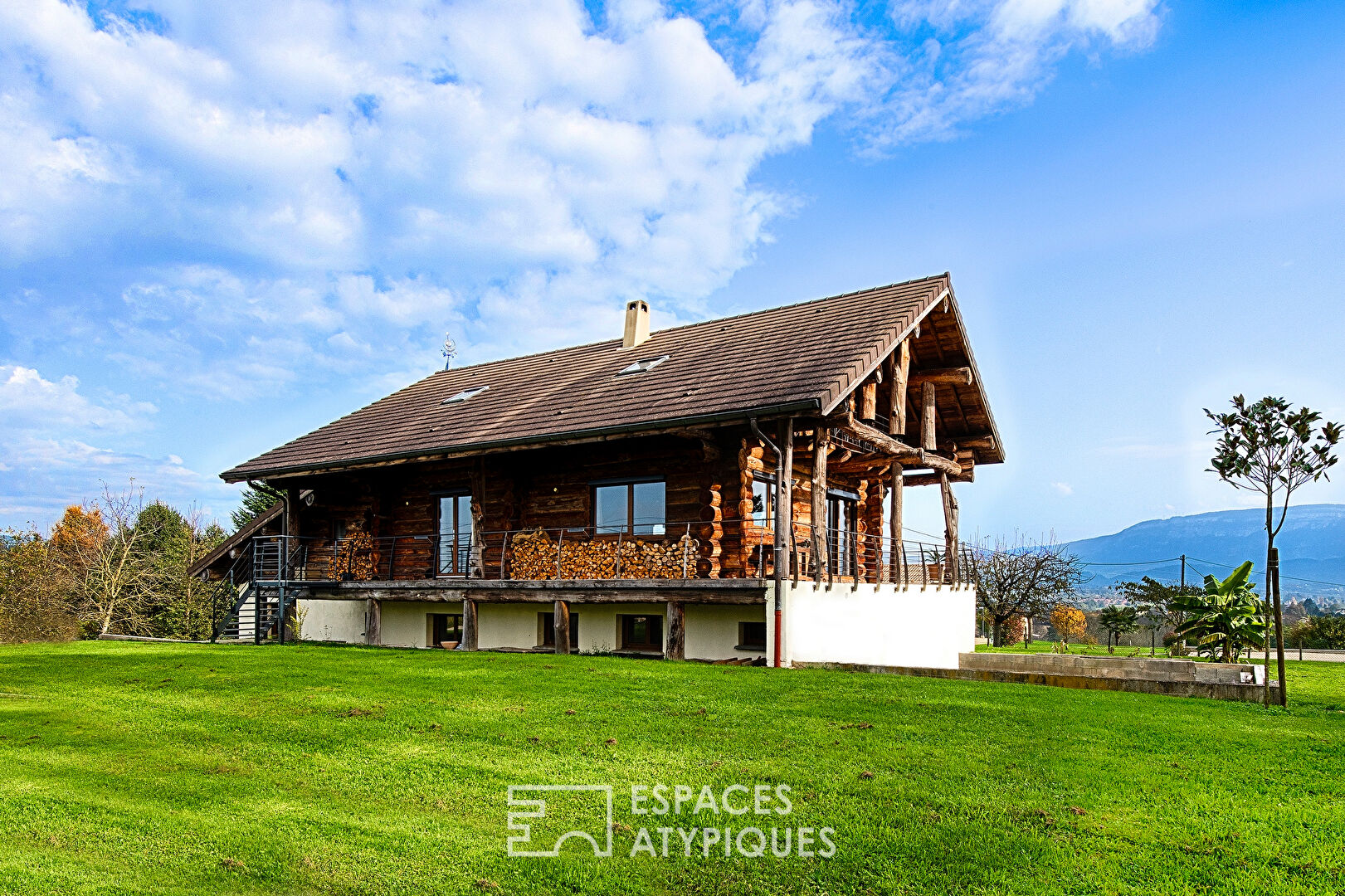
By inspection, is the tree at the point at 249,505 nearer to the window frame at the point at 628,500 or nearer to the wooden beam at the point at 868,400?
the window frame at the point at 628,500

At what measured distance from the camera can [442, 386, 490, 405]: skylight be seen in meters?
22.4

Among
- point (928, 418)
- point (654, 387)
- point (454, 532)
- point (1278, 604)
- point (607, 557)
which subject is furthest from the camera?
point (454, 532)

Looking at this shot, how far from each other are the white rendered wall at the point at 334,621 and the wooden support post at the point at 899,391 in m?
12.0

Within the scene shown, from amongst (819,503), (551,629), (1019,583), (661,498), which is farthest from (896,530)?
(1019,583)

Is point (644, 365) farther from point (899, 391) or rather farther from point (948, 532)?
point (948, 532)

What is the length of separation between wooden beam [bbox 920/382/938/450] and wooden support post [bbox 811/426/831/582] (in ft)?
15.8

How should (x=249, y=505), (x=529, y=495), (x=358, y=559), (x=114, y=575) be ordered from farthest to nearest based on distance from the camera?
(x=249, y=505)
(x=114, y=575)
(x=358, y=559)
(x=529, y=495)

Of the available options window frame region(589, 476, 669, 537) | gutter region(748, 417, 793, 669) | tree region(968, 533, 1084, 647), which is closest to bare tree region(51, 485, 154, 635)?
window frame region(589, 476, 669, 537)

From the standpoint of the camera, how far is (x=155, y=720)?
8789 millimetres

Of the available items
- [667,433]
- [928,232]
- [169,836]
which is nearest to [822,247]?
[928,232]

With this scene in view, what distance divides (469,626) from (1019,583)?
74.5 ft

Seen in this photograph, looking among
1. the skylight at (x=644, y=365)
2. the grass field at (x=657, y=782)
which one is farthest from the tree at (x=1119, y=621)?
the grass field at (x=657, y=782)

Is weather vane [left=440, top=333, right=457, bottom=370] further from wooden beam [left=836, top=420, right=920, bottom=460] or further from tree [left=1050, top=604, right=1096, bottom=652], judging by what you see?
tree [left=1050, top=604, right=1096, bottom=652]

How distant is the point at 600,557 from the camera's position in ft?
56.2
